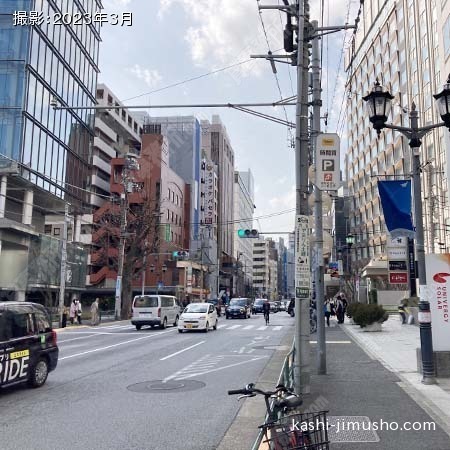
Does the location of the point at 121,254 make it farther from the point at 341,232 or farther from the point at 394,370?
the point at 341,232

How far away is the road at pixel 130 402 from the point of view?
22.0 feet

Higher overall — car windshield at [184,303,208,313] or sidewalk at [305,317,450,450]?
car windshield at [184,303,208,313]

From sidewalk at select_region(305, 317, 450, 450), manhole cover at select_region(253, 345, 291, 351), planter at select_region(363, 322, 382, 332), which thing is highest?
planter at select_region(363, 322, 382, 332)

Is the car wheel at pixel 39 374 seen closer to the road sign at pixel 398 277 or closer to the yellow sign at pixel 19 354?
the yellow sign at pixel 19 354

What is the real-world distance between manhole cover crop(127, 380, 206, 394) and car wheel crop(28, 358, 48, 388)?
6.06 feet

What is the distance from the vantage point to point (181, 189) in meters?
86.4

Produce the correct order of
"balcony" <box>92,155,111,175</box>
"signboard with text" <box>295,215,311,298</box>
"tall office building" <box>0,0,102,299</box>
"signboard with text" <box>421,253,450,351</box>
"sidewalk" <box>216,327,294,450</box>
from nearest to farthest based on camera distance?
"sidewalk" <box>216,327,294,450</box> < "signboard with text" <box>295,215,311,298</box> < "signboard with text" <box>421,253,450,351</box> < "tall office building" <box>0,0,102,299</box> < "balcony" <box>92,155,111,175</box>

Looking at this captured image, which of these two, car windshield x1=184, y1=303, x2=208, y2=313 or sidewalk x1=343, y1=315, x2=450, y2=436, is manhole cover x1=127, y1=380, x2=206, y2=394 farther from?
car windshield x1=184, y1=303, x2=208, y2=313

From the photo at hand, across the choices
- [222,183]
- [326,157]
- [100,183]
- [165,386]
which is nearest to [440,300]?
[326,157]

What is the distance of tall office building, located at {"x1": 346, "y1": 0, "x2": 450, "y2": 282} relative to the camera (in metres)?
46.7

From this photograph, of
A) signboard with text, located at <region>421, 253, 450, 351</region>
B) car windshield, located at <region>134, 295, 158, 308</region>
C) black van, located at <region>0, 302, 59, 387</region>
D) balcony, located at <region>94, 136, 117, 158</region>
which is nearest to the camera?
black van, located at <region>0, 302, 59, 387</region>

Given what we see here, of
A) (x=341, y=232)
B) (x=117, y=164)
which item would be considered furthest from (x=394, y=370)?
(x=341, y=232)

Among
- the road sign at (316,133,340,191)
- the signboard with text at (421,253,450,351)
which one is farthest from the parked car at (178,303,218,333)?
the road sign at (316,133,340,191)

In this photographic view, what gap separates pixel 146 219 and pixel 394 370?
107 ft
